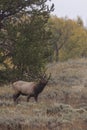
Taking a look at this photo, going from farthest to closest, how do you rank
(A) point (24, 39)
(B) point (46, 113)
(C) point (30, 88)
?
(A) point (24, 39)
(C) point (30, 88)
(B) point (46, 113)

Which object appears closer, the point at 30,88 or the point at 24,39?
A: the point at 30,88

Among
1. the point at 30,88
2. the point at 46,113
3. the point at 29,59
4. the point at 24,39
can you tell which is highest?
the point at 24,39

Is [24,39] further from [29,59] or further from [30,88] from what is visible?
[30,88]

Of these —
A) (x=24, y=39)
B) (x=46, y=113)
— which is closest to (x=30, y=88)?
(x=46, y=113)

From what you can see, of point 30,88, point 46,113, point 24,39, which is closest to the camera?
point 46,113

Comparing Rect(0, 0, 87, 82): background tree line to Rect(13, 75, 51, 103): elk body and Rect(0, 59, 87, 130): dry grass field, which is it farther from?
Rect(13, 75, 51, 103): elk body

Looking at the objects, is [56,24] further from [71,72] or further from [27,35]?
[27,35]

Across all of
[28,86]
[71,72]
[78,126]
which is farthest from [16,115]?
[71,72]

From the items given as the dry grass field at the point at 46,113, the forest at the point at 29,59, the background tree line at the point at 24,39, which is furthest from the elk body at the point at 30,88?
the background tree line at the point at 24,39

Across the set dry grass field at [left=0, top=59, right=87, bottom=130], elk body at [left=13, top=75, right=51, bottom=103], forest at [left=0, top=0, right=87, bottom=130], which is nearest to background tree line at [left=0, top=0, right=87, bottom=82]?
forest at [left=0, top=0, right=87, bottom=130]

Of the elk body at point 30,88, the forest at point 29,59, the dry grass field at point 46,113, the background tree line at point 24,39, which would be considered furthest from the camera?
the background tree line at point 24,39

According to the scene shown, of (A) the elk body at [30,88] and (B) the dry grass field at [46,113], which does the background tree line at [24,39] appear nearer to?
(B) the dry grass field at [46,113]

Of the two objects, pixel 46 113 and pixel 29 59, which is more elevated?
pixel 29 59

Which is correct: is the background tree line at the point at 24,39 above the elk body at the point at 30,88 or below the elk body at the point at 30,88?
above
